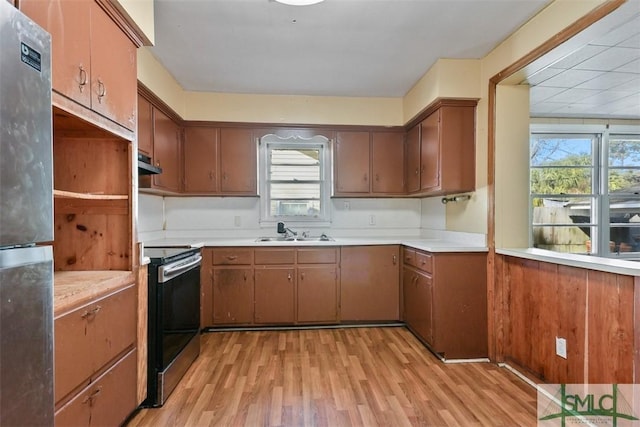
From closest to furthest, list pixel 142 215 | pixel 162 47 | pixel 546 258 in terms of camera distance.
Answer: pixel 546 258, pixel 162 47, pixel 142 215

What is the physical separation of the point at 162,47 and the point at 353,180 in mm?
2205

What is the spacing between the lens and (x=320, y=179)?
3.97 meters

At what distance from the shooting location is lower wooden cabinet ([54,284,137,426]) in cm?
130

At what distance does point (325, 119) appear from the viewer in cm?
368

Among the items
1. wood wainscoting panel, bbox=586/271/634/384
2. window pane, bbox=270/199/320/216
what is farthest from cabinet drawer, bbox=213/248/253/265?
wood wainscoting panel, bbox=586/271/634/384

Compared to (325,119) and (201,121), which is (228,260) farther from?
(325,119)

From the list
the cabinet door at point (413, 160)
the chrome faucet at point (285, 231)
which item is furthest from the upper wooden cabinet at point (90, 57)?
the cabinet door at point (413, 160)

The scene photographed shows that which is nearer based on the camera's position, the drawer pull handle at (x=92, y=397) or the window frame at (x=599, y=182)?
the drawer pull handle at (x=92, y=397)

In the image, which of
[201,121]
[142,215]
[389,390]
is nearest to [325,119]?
[201,121]

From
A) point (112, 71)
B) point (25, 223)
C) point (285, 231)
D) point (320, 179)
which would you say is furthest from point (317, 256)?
point (25, 223)

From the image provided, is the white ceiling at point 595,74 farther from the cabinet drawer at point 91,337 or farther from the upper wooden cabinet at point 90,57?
the cabinet drawer at point 91,337

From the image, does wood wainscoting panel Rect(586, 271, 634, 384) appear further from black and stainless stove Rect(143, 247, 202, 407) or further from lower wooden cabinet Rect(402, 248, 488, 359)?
black and stainless stove Rect(143, 247, 202, 407)

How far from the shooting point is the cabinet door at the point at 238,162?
361 cm

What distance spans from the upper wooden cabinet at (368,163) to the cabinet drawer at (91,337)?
247cm
